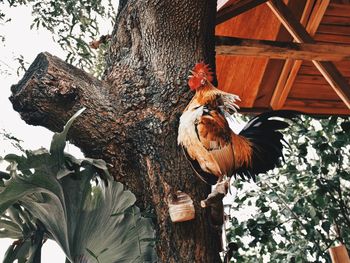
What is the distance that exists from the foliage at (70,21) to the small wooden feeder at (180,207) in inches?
64.6

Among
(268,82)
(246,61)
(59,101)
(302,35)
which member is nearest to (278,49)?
(302,35)

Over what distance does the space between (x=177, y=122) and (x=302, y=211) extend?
188cm

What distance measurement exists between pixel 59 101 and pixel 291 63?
2.14m

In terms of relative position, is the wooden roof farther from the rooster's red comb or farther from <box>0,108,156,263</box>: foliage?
<box>0,108,156,263</box>: foliage

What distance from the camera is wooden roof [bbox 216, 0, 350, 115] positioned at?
2785mm

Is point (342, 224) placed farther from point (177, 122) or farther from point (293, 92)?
point (177, 122)

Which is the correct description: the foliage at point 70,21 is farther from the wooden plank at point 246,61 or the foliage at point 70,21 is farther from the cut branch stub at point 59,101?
A: the cut branch stub at point 59,101

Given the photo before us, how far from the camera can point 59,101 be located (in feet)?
4.17

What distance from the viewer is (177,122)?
1.29m

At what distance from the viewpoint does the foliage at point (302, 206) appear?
2.86m

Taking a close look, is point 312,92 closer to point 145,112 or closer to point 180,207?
point 145,112

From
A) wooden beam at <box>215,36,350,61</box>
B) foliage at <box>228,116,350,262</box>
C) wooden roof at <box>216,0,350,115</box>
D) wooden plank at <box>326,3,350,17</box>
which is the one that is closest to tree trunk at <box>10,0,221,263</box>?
wooden beam at <box>215,36,350,61</box>

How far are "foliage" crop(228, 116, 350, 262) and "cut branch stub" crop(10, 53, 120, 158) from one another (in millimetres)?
1651

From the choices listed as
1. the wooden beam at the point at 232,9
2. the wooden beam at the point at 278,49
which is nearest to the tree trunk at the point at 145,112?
the wooden beam at the point at 278,49
